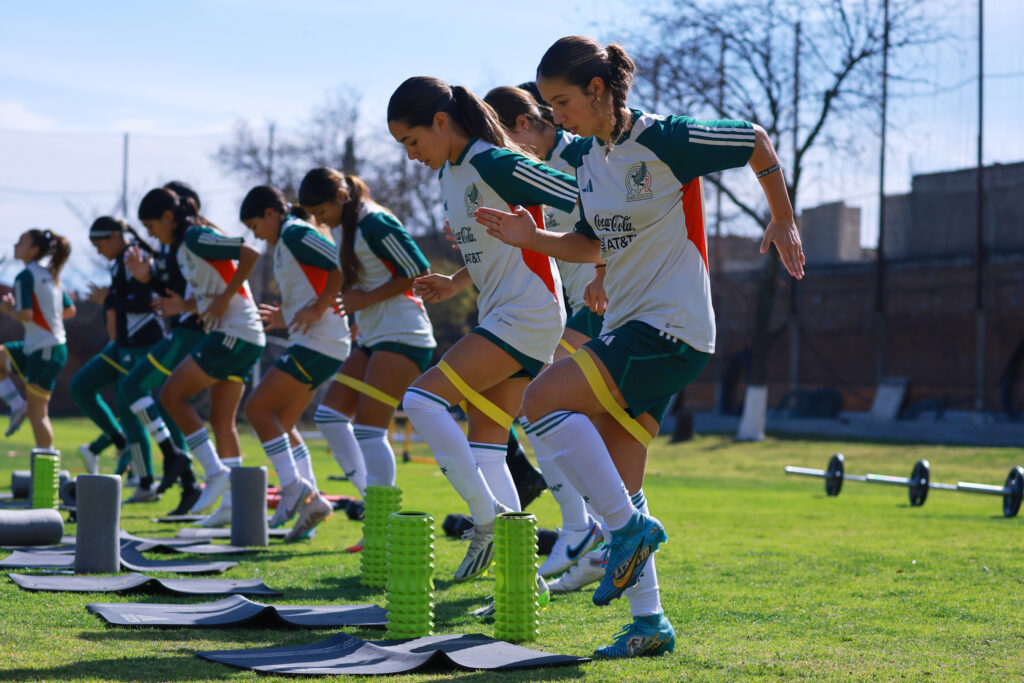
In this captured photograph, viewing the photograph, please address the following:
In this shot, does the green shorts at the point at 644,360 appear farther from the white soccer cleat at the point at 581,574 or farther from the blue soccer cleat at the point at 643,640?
the white soccer cleat at the point at 581,574

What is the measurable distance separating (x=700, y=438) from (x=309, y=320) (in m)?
22.7

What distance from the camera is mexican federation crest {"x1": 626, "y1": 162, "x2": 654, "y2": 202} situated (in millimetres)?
3869

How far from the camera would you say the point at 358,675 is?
3.49m

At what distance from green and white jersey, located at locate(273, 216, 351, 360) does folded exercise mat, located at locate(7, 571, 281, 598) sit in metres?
2.29

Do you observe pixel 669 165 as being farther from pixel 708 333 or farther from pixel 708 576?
pixel 708 576

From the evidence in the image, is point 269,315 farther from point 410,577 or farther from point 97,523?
point 410,577

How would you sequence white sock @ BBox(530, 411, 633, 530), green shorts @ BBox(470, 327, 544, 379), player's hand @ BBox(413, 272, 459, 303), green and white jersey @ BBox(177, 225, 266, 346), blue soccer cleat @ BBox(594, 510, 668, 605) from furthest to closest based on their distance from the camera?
green and white jersey @ BBox(177, 225, 266, 346) → player's hand @ BBox(413, 272, 459, 303) → green shorts @ BBox(470, 327, 544, 379) → white sock @ BBox(530, 411, 633, 530) → blue soccer cleat @ BBox(594, 510, 668, 605)

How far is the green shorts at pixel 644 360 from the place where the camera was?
380cm

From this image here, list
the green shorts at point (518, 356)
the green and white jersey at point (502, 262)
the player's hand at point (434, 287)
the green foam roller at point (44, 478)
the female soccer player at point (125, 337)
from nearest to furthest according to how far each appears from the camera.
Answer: the green and white jersey at point (502, 262) → the green shorts at point (518, 356) → the player's hand at point (434, 287) → the green foam roller at point (44, 478) → the female soccer player at point (125, 337)

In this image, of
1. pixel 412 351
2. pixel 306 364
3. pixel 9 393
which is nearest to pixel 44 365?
pixel 9 393

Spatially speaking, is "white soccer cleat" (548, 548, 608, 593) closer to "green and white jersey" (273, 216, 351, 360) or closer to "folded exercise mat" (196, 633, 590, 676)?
"folded exercise mat" (196, 633, 590, 676)

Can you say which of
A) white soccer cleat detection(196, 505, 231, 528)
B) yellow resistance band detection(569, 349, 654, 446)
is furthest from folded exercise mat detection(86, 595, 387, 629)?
white soccer cleat detection(196, 505, 231, 528)

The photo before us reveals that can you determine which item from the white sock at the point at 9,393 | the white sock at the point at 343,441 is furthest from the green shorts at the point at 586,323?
the white sock at the point at 9,393

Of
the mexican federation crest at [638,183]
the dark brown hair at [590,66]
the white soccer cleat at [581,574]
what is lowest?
the white soccer cleat at [581,574]
